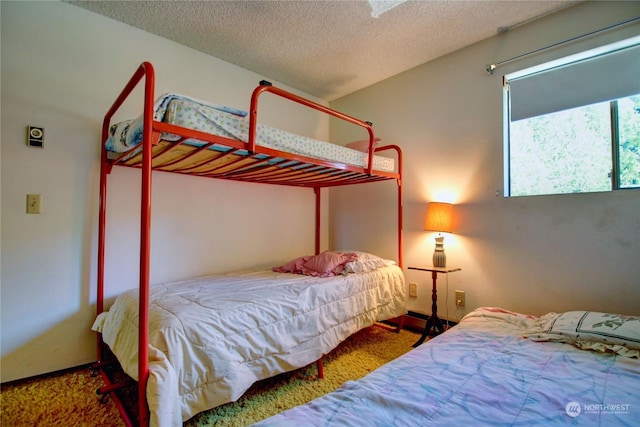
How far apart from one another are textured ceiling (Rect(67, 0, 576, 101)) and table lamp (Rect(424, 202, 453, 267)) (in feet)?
4.29

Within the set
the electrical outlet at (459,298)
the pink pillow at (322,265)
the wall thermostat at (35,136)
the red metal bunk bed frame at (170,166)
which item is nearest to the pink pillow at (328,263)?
the pink pillow at (322,265)

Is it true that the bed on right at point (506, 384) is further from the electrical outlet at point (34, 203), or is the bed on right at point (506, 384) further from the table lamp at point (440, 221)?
the electrical outlet at point (34, 203)

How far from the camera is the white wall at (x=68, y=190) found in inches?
67.7

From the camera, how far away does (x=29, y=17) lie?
1.78 meters

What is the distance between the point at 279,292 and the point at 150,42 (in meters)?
2.09

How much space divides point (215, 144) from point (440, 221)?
174cm

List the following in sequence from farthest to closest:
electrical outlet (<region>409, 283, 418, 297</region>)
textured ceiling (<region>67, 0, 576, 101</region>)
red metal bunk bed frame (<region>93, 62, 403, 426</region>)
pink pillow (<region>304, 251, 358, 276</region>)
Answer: electrical outlet (<region>409, 283, 418, 297</region>) → pink pillow (<region>304, 251, 358, 276</region>) → textured ceiling (<region>67, 0, 576, 101</region>) → red metal bunk bed frame (<region>93, 62, 403, 426</region>)

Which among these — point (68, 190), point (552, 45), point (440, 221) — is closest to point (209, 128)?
point (68, 190)

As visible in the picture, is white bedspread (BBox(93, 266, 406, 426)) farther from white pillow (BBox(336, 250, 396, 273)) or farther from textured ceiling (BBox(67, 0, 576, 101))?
textured ceiling (BBox(67, 0, 576, 101))

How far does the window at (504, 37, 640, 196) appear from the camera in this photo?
71.1 inches

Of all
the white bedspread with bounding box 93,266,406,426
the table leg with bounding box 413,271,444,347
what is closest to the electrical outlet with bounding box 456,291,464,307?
the table leg with bounding box 413,271,444,347

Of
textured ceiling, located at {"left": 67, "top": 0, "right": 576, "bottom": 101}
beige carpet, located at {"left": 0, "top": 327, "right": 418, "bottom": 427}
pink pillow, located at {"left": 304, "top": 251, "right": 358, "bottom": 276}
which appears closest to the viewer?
beige carpet, located at {"left": 0, "top": 327, "right": 418, "bottom": 427}

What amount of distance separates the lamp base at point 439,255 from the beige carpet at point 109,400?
0.81 m

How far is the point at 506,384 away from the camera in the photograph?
98 cm
